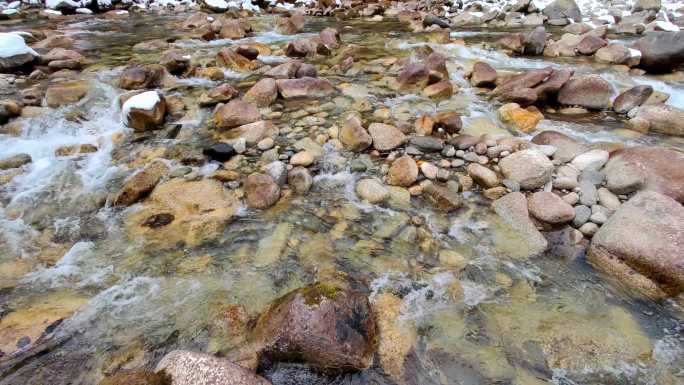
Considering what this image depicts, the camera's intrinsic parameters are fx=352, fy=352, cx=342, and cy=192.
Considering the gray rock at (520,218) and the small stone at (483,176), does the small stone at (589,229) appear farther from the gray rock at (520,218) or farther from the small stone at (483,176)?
the small stone at (483,176)

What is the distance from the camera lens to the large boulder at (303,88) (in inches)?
226

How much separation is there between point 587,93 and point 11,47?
10.3m

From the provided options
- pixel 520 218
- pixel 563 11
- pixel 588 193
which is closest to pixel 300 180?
pixel 520 218

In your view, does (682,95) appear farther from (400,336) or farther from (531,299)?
(400,336)

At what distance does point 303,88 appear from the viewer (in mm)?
5801

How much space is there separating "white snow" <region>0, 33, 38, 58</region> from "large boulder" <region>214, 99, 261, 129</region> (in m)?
5.04

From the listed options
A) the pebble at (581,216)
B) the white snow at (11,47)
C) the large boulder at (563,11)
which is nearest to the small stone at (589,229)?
the pebble at (581,216)

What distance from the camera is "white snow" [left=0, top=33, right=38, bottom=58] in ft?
22.0

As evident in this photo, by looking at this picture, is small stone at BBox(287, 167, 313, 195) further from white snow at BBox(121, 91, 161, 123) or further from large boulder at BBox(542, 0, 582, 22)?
large boulder at BBox(542, 0, 582, 22)

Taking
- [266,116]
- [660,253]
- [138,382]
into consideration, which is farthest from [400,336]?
[266,116]

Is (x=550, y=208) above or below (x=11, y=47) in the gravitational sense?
above

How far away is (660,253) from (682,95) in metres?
4.76

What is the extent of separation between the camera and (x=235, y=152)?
432 cm

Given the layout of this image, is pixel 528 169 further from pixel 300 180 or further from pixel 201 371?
pixel 201 371
